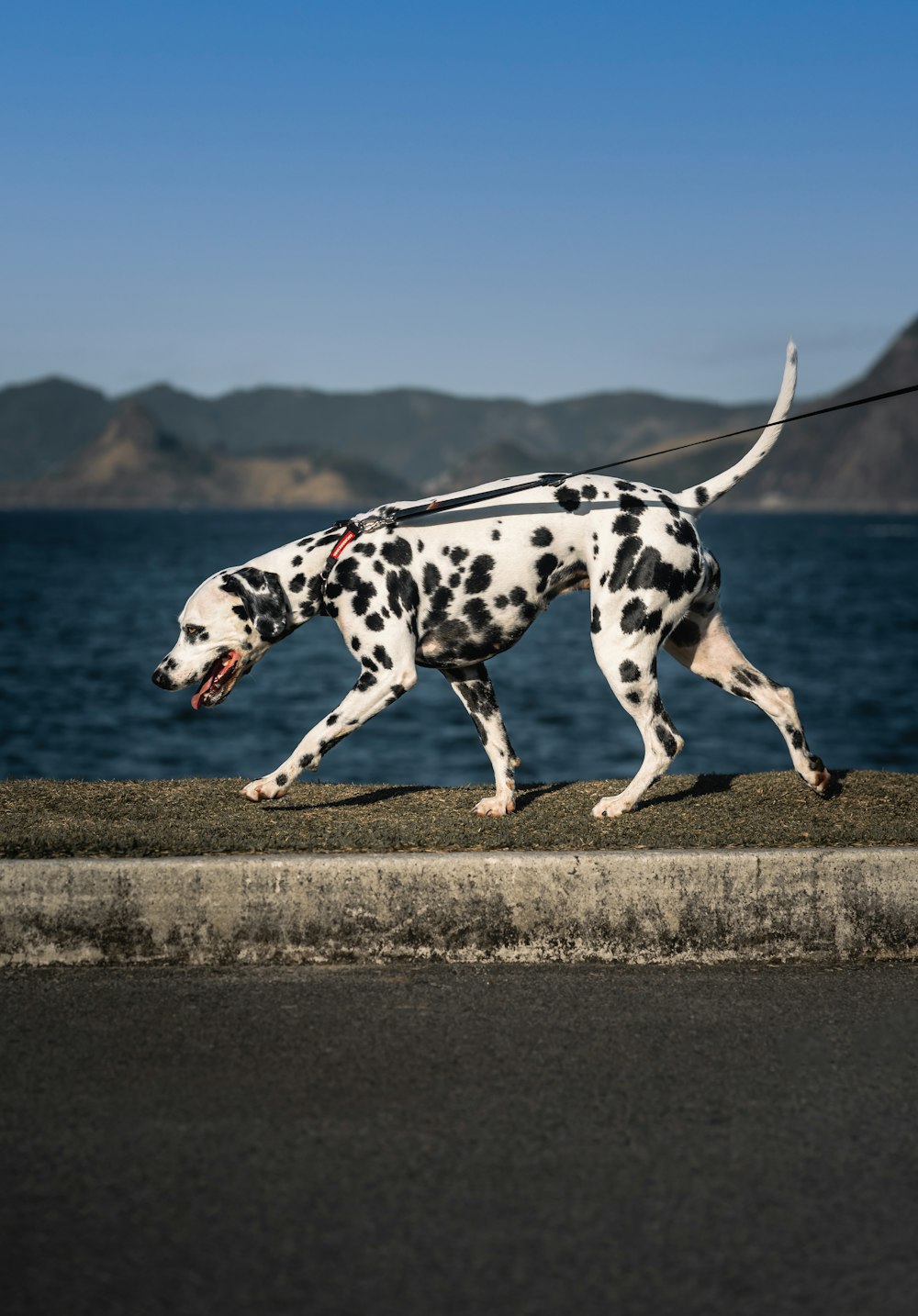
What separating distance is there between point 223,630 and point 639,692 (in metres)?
1.99

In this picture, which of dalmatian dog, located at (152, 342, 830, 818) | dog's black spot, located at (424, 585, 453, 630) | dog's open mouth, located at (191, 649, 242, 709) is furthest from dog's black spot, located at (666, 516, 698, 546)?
dog's open mouth, located at (191, 649, 242, 709)

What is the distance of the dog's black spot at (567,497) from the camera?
283 inches

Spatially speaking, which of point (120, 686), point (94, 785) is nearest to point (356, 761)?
point (120, 686)

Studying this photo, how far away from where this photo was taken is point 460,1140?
13.2 feet

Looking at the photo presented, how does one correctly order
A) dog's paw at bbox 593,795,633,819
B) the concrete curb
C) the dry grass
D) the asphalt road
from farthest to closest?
dog's paw at bbox 593,795,633,819
the dry grass
the concrete curb
the asphalt road

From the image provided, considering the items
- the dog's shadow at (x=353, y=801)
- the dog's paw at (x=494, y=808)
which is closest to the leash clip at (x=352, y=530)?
the dog's shadow at (x=353, y=801)

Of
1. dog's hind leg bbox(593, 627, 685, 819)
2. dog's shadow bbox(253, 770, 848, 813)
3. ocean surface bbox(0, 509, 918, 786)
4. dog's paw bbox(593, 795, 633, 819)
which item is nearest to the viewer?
dog's paw bbox(593, 795, 633, 819)

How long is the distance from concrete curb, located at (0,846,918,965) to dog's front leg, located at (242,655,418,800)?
109 centimetres

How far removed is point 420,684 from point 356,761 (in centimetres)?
1519

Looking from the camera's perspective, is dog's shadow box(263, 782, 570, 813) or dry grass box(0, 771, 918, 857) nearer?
dry grass box(0, 771, 918, 857)

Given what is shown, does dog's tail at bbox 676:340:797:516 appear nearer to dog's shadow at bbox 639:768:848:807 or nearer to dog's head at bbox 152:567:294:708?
dog's shadow at bbox 639:768:848:807

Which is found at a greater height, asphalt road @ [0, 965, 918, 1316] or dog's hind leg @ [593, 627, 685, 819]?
dog's hind leg @ [593, 627, 685, 819]

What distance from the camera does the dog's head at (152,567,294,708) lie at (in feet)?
23.3

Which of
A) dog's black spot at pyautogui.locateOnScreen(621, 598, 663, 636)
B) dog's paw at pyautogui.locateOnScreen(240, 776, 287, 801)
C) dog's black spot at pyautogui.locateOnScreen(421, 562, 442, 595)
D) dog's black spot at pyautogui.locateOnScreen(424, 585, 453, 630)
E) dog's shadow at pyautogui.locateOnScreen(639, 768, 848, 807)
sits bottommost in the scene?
dog's shadow at pyautogui.locateOnScreen(639, 768, 848, 807)
